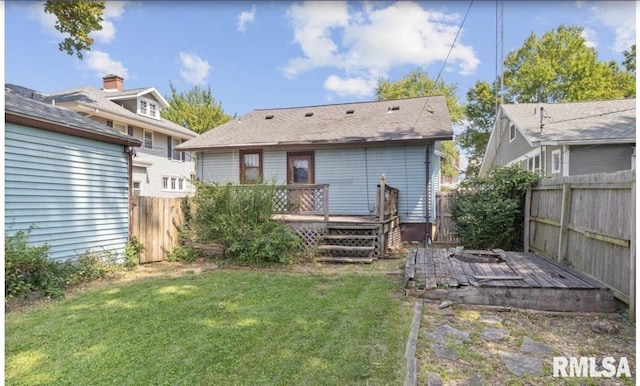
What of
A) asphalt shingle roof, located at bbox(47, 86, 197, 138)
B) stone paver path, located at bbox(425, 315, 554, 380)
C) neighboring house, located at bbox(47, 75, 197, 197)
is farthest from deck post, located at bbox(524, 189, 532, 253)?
asphalt shingle roof, located at bbox(47, 86, 197, 138)

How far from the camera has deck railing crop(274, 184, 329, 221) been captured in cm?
Result: 848

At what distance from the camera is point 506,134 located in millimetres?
17234

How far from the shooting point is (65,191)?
6.42 m

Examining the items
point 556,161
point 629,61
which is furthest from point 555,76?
point 556,161

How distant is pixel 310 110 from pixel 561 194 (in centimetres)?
1035

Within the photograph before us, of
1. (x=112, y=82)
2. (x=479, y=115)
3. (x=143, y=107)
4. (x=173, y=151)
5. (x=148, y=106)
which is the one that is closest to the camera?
(x=143, y=107)

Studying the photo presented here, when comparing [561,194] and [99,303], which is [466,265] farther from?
[99,303]

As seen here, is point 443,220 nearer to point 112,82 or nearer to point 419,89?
point 112,82

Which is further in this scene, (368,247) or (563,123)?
(563,123)

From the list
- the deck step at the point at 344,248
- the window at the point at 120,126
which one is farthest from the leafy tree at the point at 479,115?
the window at the point at 120,126

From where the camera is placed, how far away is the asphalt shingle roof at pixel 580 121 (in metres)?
11.0

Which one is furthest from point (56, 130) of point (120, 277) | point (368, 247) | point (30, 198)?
point (368, 247)

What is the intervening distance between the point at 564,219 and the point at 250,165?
9.44 meters

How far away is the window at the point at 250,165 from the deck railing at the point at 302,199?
10.3 feet
